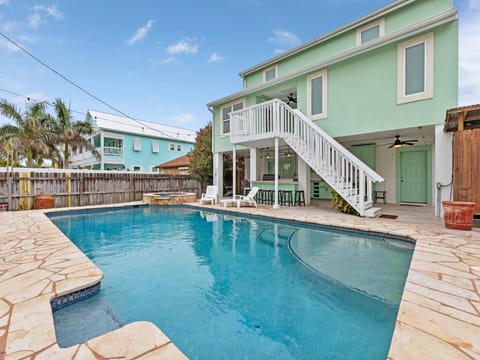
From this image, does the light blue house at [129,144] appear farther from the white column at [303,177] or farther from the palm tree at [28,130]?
the white column at [303,177]

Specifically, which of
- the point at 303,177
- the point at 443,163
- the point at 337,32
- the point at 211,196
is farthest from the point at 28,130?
the point at 443,163

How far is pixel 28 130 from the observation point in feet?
47.6

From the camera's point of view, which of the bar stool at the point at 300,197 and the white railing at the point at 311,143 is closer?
the white railing at the point at 311,143

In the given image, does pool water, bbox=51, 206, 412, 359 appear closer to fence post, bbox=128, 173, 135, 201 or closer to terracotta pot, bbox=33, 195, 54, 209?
terracotta pot, bbox=33, 195, 54, 209

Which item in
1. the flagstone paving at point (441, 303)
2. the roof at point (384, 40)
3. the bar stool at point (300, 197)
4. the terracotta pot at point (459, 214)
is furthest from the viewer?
the bar stool at point (300, 197)

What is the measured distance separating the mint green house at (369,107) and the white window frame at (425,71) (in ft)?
0.08

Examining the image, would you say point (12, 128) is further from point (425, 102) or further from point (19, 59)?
point (425, 102)

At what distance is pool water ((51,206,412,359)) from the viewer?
2.08m

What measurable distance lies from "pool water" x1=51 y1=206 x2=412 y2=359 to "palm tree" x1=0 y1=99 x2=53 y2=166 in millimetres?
13204

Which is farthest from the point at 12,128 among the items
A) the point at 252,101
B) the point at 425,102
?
the point at 425,102

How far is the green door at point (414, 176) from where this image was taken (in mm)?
9086

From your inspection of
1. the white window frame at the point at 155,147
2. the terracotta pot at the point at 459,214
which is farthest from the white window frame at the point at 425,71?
the white window frame at the point at 155,147

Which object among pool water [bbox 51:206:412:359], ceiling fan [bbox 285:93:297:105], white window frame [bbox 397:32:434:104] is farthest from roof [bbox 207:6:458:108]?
pool water [bbox 51:206:412:359]

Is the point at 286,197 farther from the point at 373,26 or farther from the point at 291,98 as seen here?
the point at 373,26
